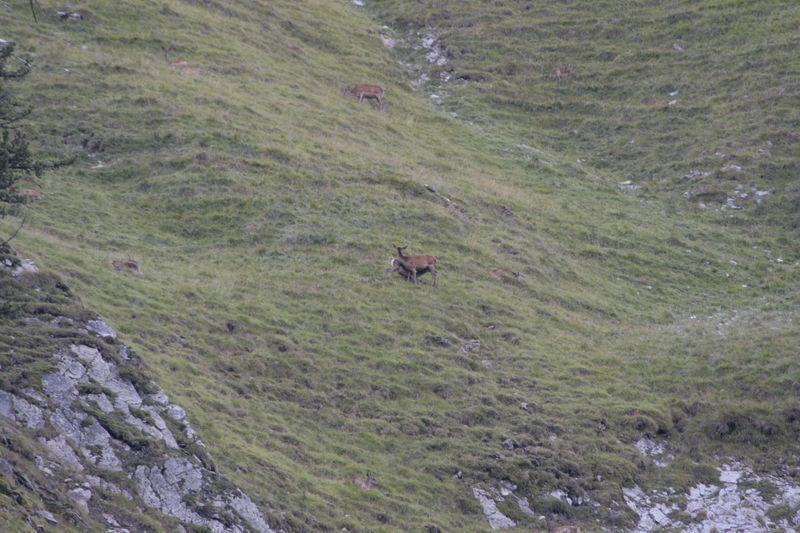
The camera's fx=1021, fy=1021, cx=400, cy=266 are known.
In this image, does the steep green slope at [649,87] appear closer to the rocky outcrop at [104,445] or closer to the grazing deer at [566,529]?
the grazing deer at [566,529]

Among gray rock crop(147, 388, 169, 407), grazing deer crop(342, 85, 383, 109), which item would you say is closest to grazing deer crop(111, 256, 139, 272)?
gray rock crop(147, 388, 169, 407)

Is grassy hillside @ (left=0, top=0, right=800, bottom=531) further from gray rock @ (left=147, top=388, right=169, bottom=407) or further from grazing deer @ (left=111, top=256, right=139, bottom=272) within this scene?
gray rock @ (left=147, top=388, right=169, bottom=407)

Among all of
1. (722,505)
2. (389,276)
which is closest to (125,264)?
(389,276)

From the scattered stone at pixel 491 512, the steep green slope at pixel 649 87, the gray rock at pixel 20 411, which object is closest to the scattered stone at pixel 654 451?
the scattered stone at pixel 491 512

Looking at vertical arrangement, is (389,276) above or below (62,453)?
below

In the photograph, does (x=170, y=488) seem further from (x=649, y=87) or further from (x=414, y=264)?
(x=649, y=87)

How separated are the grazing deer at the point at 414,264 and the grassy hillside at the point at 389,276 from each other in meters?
0.43

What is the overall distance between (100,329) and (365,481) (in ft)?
21.3

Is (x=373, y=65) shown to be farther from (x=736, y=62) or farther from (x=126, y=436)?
(x=126, y=436)

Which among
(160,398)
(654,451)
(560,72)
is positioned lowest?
(654,451)

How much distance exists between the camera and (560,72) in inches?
2131

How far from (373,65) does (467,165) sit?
472 inches

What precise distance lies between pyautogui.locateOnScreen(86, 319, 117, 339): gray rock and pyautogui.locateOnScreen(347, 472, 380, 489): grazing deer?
19.3 feet

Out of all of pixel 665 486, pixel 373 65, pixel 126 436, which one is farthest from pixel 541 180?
pixel 126 436
